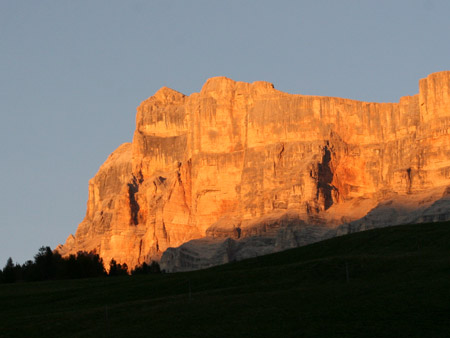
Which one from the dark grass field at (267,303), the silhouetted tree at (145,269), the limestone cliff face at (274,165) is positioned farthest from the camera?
the limestone cliff face at (274,165)

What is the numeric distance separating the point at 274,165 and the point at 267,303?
394 feet

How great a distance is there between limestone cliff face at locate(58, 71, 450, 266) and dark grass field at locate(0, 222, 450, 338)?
86059 millimetres

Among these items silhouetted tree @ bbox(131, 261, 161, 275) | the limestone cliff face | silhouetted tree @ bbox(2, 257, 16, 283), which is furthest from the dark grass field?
the limestone cliff face

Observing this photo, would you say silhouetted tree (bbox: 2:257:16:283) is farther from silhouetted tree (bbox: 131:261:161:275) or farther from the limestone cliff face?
the limestone cliff face

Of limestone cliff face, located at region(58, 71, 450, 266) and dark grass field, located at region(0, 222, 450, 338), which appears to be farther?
limestone cliff face, located at region(58, 71, 450, 266)

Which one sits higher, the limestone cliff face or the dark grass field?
the limestone cliff face

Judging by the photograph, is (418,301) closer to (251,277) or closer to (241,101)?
(251,277)

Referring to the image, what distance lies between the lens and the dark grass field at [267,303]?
1893 inches

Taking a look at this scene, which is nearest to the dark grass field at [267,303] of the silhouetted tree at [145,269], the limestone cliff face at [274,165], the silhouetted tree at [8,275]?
the silhouetted tree at [8,275]

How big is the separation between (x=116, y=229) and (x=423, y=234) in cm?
11912

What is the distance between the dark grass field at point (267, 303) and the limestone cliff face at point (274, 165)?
8606cm

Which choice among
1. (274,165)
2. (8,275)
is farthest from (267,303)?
(274,165)

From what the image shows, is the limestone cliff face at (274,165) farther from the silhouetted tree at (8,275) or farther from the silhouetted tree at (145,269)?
the silhouetted tree at (8,275)

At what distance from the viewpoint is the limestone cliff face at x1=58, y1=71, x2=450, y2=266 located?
6368 inches
